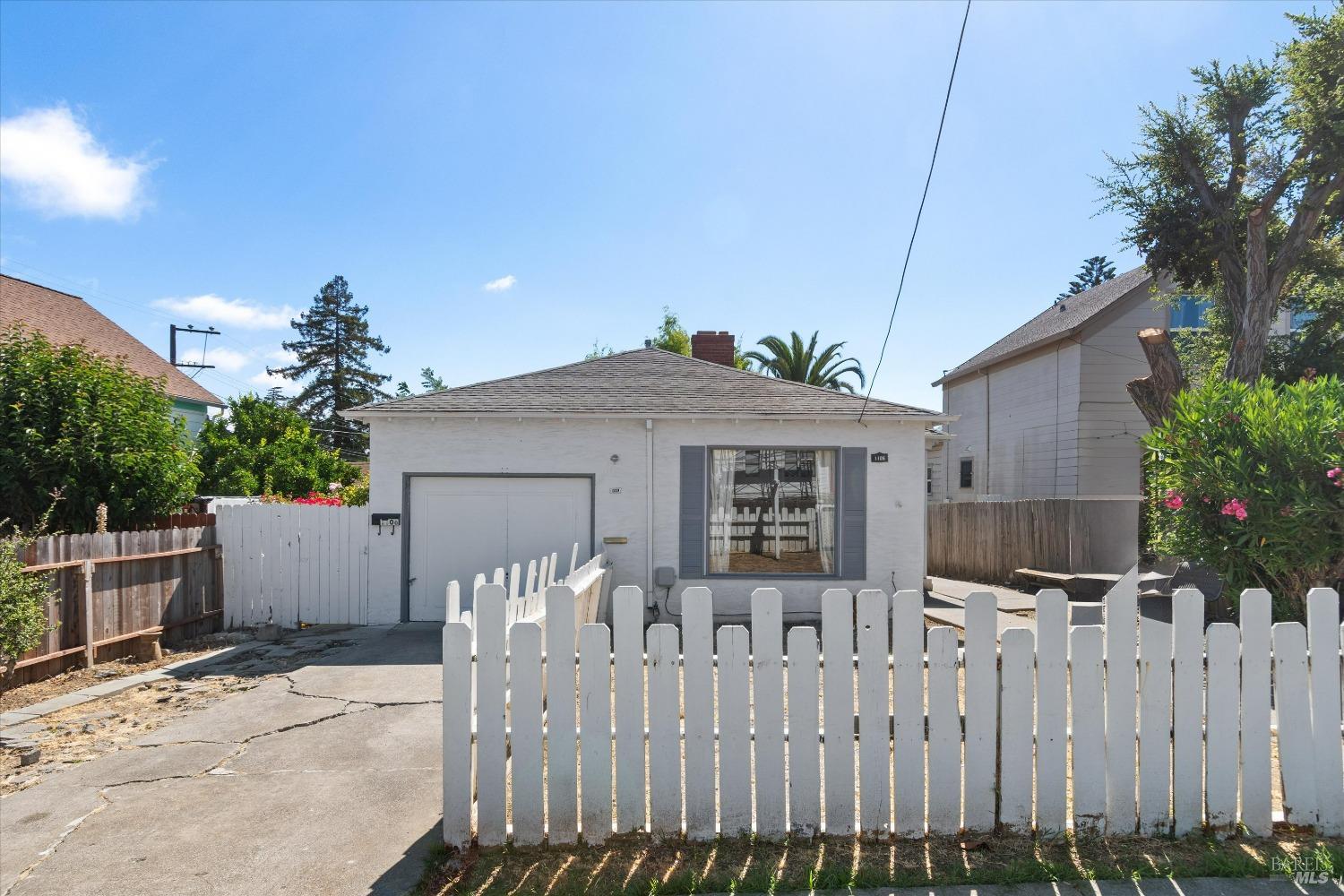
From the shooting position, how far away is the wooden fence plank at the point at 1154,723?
3.27 m

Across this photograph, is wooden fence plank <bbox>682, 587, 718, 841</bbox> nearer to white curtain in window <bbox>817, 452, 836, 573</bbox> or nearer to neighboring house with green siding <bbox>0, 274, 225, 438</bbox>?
white curtain in window <bbox>817, 452, 836, 573</bbox>

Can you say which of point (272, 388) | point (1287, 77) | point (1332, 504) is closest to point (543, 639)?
point (1332, 504)

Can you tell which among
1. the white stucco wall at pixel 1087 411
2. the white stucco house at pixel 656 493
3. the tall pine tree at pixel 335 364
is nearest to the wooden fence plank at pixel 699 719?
the white stucco house at pixel 656 493

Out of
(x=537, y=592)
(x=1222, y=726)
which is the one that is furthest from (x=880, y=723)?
(x=537, y=592)

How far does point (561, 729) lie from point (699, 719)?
607mm

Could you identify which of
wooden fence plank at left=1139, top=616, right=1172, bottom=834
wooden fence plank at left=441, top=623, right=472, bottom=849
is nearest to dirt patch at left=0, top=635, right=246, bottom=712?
wooden fence plank at left=441, top=623, right=472, bottom=849

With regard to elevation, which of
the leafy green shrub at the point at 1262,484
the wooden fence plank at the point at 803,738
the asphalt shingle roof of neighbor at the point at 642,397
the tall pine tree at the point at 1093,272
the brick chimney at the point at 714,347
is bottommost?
the wooden fence plank at the point at 803,738

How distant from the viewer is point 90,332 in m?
18.5

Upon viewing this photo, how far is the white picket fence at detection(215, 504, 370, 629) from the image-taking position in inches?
370

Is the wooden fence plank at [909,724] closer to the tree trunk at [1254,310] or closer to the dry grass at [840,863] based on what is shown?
the dry grass at [840,863]

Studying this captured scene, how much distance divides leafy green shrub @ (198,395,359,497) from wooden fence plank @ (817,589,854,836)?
55.5 feet

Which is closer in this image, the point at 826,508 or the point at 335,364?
the point at 826,508

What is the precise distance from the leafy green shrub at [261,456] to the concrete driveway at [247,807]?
43.4 feet

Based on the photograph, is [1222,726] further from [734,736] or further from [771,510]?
[771,510]
